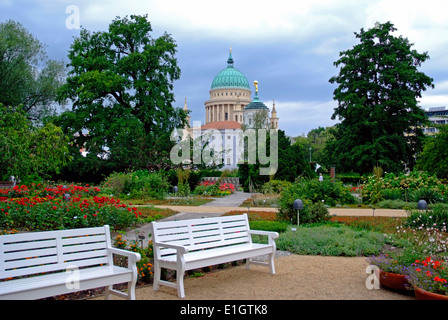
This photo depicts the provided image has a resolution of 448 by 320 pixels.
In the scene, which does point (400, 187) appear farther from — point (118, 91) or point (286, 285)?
point (118, 91)

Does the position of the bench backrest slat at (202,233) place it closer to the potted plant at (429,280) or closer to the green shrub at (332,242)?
the green shrub at (332,242)

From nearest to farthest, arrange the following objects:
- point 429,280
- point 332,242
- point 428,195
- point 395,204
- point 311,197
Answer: point 429,280 < point 332,242 < point 311,197 < point 428,195 < point 395,204

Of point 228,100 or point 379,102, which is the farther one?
point 228,100

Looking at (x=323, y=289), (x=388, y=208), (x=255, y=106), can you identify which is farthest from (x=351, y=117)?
(x=255, y=106)

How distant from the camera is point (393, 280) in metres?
5.68

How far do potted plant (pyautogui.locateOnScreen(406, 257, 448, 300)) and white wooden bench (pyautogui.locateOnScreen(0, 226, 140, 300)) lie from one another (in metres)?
3.18

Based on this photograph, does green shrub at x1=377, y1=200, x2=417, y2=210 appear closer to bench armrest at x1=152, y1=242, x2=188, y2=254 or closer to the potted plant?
the potted plant

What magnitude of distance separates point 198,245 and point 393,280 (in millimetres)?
2591

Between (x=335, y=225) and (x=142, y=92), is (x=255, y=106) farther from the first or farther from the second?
(x=335, y=225)

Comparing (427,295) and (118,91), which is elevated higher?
(118,91)

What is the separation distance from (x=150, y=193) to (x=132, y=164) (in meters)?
6.22

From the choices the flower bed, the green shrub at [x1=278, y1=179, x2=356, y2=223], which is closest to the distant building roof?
the green shrub at [x1=278, y1=179, x2=356, y2=223]

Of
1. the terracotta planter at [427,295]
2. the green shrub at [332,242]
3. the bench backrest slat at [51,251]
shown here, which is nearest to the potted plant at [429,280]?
the terracotta planter at [427,295]

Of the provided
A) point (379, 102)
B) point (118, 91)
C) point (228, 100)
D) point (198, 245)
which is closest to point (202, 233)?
point (198, 245)
